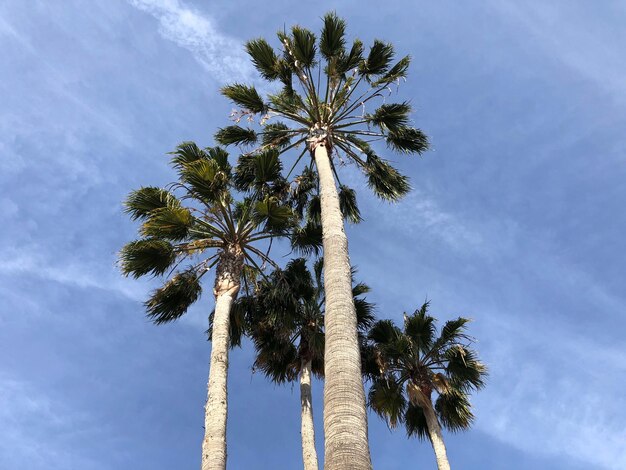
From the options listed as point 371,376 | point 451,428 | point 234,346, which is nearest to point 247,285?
point 234,346

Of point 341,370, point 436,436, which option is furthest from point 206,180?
point 436,436

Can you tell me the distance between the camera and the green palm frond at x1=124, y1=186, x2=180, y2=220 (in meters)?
13.7

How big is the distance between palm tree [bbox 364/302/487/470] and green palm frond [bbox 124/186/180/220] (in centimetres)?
738

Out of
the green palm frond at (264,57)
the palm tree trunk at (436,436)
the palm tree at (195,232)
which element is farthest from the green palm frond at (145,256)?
the palm tree trunk at (436,436)

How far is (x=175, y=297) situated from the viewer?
1377 centimetres

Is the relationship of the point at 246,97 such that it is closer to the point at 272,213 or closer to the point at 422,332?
the point at 272,213

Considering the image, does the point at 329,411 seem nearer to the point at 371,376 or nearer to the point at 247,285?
the point at 247,285

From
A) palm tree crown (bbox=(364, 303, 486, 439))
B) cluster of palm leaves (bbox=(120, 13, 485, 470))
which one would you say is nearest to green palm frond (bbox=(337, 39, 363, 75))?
cluster of palm leaves (bbox=(120, 13, 485, 470))

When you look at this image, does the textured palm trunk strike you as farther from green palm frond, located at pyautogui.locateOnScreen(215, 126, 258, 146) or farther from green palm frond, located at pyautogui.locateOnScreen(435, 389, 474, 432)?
green palm frond, located at pyautogui.locateOnScreen(435, 389, 474, 432)

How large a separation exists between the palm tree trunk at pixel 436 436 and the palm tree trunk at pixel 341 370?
26.0 ft

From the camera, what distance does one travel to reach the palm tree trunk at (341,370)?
6230 mm

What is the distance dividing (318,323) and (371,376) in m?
2.22

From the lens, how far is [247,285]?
48.3ft

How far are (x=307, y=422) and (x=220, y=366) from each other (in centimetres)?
525
